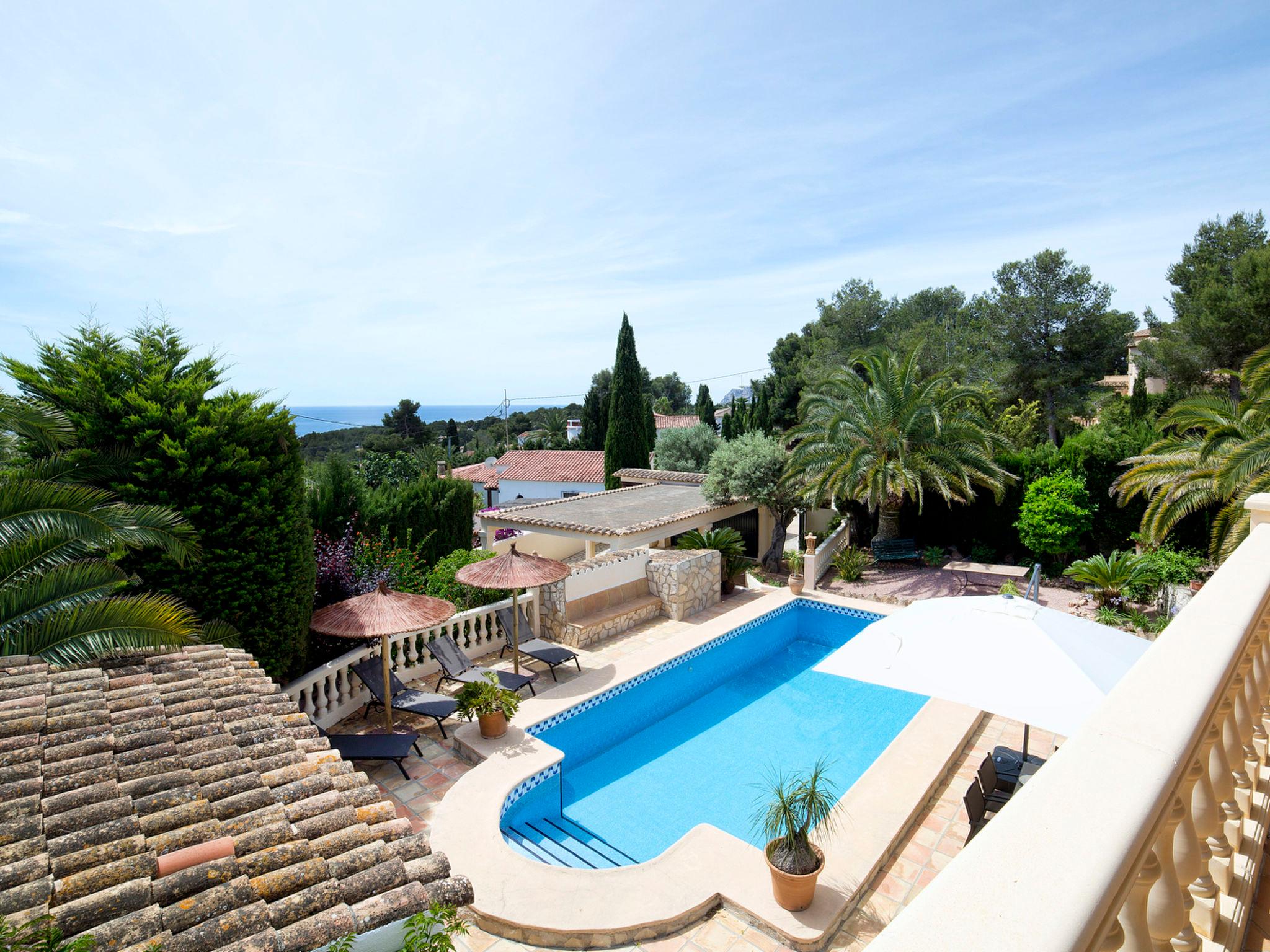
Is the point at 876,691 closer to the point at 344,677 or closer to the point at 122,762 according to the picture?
the point at 344,677

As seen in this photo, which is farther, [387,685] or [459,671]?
[459,671]


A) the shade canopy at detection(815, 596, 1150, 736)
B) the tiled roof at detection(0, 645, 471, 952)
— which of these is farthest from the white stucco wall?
the tiled roof at detection(0, 645, 471, 952)

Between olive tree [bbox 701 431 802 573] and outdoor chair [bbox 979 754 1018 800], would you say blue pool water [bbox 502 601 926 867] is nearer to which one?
outdoor chair [bbox 979 754 1018 800]

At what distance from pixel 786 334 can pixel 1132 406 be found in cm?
3740

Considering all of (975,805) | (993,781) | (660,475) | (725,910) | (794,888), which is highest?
(660,475)

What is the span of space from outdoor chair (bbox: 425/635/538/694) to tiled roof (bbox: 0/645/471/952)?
5182 millimetres

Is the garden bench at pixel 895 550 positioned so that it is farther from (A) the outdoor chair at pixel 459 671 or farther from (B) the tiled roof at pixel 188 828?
(B) the tiled roof at pixel 188 828

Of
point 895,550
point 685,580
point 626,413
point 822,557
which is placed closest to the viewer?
point 685,580

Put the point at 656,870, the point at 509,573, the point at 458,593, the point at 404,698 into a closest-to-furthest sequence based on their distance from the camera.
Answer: the point at 656,870 < the point at 404,698 < the point at 509,573 < the point at 458,593

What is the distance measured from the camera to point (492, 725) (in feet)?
32.9

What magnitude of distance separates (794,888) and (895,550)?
1585 centimetres

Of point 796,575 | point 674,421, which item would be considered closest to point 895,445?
point 796,575

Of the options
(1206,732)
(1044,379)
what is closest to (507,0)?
(1206,732)

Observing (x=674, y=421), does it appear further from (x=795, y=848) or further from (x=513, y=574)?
(x=795, y=848)
